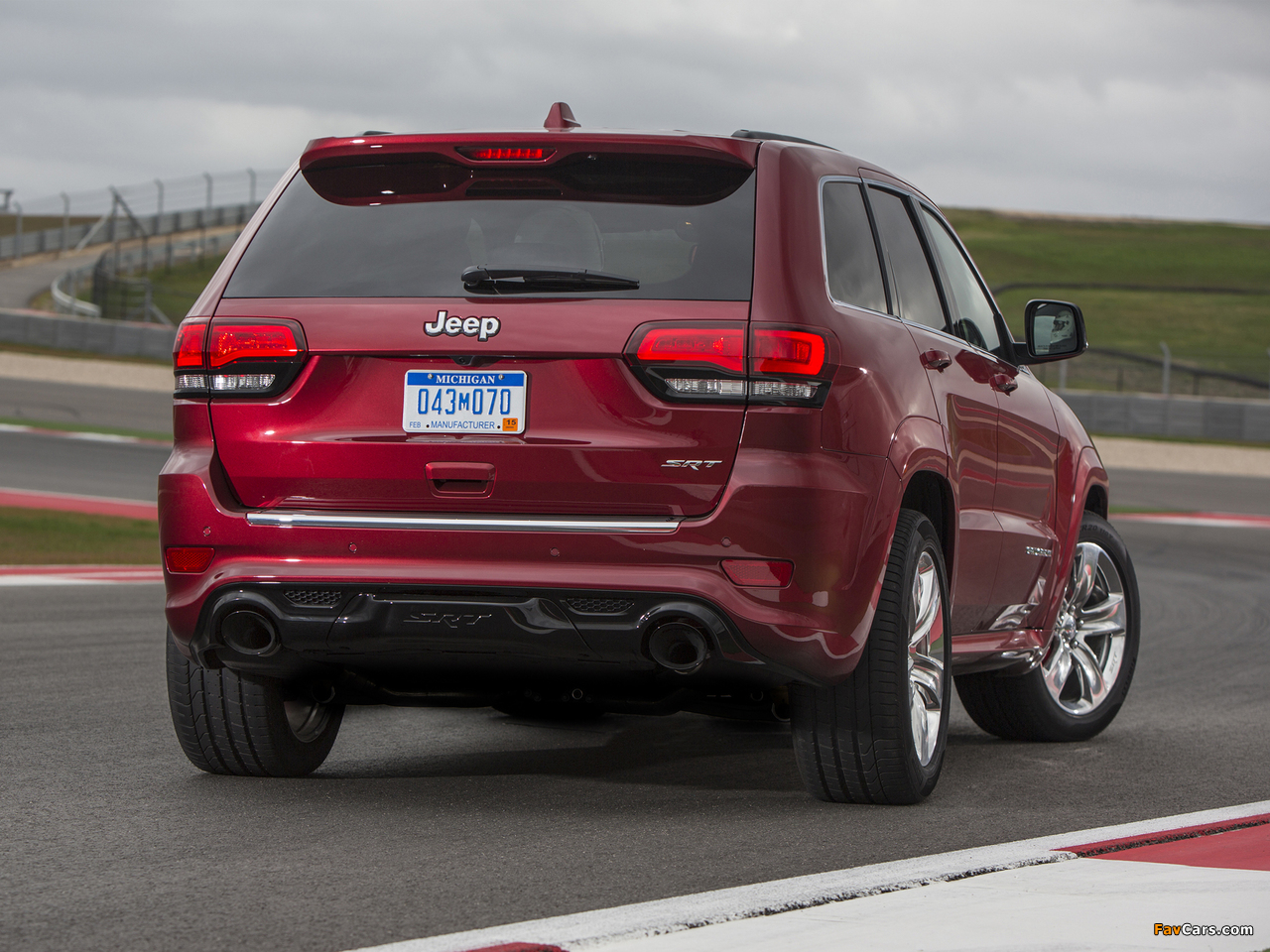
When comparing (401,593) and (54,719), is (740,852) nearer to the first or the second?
(401,593)

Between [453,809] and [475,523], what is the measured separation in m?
0.94

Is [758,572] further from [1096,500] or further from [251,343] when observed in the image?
[1096,500]

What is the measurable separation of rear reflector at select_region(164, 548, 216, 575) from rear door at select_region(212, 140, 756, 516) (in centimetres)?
19

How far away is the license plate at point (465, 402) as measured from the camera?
452 centimetres

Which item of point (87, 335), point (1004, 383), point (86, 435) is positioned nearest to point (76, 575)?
point (1004, 383)

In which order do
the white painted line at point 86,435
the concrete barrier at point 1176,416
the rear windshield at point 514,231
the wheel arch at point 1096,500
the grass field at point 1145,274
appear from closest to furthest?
the rear windshield at point 514,231 < the wheel arch at point 1096,500 < the white painted line at point 86,435 < the concrete barrier at point 1176,416 < the grass field at point 1145,274

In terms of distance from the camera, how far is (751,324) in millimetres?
4477

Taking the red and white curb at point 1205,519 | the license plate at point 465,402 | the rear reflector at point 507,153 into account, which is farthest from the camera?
the red and white curb at point 1205,519

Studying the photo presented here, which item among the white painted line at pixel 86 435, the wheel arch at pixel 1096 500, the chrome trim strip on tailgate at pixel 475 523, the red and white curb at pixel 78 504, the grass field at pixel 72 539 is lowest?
the white painted line at pixel 86 435

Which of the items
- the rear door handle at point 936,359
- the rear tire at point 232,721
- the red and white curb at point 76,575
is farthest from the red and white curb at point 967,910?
the red and white curb at point 76,575

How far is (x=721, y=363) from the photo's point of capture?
4461mm

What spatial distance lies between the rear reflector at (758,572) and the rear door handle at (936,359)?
1109 mm

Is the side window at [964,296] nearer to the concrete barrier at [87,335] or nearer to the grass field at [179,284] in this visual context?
the concrete barrier at [87,335]

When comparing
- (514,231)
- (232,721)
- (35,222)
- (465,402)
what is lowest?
(35,222)
